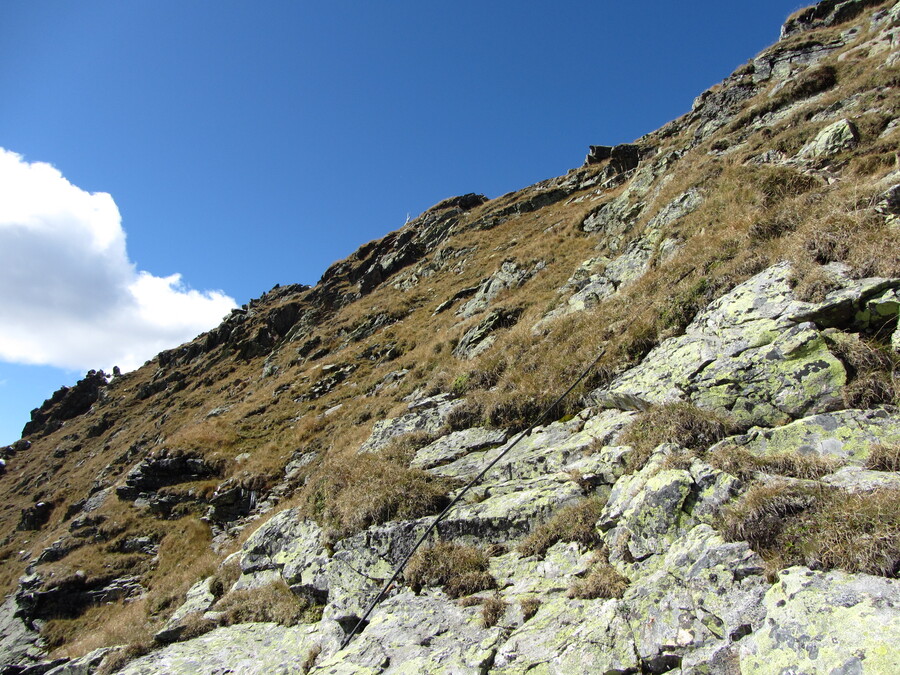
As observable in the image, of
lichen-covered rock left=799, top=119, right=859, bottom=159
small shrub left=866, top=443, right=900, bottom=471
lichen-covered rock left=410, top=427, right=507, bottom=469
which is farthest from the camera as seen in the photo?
lichen-covered rock left=799, top=119, right=859, bottom=159

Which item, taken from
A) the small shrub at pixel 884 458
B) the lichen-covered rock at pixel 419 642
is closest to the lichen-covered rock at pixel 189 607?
the lichen-covered rock at pixel 419 642

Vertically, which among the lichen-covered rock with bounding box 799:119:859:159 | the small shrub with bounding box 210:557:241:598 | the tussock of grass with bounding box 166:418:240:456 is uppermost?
the tussock of grass with bounding box 166:418:240:456

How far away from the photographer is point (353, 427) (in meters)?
21.3

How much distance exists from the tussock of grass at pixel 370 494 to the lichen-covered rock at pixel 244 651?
7.56 feet

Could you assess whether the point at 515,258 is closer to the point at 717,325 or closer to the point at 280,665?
the point at 717,325

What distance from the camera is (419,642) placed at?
6.77 meters

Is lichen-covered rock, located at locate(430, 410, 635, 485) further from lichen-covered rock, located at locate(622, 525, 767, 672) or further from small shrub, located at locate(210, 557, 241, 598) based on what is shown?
small shrub, located at locate(210, 557, 241, 598)

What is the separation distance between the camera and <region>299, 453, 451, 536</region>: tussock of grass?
10.4 m

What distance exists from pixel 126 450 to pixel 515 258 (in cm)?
4376

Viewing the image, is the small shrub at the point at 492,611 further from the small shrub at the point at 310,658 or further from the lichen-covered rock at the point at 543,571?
the small shrub at the point at 310,658

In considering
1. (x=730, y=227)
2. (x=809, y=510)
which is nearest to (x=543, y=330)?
(x=730, y=227)

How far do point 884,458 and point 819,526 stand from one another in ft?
5.21

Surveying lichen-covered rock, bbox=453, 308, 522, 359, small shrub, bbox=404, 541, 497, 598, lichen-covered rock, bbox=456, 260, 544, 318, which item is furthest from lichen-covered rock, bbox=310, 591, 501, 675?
lichen-covered rock, bbox=456, 260, 544, 318

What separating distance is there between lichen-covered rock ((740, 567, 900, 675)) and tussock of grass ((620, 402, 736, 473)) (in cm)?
309
